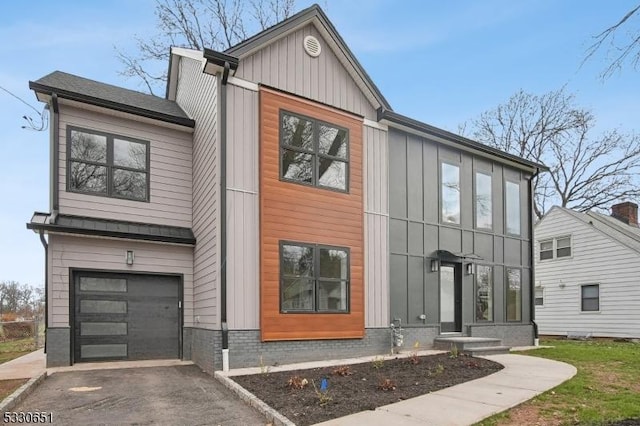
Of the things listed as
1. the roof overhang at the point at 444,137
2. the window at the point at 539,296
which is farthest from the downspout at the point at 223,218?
the window at the point at 539,296

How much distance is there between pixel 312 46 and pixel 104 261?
631 cm

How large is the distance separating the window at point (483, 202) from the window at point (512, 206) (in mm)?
878

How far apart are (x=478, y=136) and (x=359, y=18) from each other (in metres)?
17.4

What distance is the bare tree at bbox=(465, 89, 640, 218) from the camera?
27.1 metres

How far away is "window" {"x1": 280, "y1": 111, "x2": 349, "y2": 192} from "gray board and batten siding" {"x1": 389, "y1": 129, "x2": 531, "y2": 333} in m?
1.67

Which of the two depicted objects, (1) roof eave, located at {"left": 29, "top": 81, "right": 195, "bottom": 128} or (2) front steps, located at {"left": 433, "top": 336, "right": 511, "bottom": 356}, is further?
(2) front steps, located at {"left": 433, "top": 336, "right": 511, "bottom": 356}

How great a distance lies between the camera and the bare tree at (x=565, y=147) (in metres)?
27.1

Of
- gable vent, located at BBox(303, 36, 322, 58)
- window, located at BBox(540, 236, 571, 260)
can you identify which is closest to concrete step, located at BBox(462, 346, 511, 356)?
gable vent, located at BBox(303, 36, 322, 58)

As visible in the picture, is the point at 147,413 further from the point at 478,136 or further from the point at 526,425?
the point at 478,136

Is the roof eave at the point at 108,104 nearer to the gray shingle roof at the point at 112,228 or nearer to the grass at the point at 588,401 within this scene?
the gray shingle roof at the point at 112,228

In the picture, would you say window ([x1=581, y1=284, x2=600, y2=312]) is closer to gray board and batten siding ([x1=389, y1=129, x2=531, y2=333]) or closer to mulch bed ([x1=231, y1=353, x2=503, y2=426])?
gray board and batten siding ([x1=389, y1=129, x2=531, y2=333])


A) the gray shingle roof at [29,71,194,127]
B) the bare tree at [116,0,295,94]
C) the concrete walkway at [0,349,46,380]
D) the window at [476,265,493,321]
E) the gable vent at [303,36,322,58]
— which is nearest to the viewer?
the concrete walkway at [0,349,46,380]

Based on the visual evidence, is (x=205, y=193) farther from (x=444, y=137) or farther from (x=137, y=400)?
(x=444, y=137)

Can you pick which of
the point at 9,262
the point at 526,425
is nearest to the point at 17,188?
the point at 9,262
